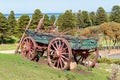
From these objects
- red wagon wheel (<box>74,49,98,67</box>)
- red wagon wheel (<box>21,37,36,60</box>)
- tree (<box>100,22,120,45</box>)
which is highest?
red wagon wheel (<box>21,37,36,60</box>)

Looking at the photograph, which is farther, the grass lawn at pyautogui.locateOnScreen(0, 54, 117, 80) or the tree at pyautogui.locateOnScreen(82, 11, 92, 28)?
the tree at pyautogui.locateOnScreen(82, 11, 92, 28)

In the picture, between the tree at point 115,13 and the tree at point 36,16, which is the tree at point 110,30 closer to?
the tree at point 36,16

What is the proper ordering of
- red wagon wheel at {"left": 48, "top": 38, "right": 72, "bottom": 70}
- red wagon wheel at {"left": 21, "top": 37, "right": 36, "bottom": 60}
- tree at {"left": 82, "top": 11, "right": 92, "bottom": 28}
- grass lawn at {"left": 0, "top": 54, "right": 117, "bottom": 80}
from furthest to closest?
tree at {"left": 82, "top": 11, "right": 92, "bottom": 28} → red wagon wheel at {"left": 21, "top": 37, "right": 36, "bottom": 60} → red wagon wheel at {"left": 48, "top": 38, "right": 72, "bottom": 70} → grass lawn at {"left": 0, "top": 54, "right": 117, "bottom": 80}

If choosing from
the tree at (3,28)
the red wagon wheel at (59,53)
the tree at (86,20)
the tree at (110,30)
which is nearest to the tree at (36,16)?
the tree at (3,28)

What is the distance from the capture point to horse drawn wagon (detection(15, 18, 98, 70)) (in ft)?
63.2

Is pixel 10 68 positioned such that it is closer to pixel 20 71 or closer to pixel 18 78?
pixel 20 71

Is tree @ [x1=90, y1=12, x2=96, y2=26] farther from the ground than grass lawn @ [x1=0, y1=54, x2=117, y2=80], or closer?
closer

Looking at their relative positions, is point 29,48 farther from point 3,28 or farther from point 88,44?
point 3,28

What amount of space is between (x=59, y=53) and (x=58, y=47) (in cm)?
39

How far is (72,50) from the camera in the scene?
65.2ft

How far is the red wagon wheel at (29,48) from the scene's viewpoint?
22.0m

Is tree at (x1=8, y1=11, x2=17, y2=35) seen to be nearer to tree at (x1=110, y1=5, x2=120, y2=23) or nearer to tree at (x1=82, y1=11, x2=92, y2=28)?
tree at (x1=82, y1=11, x2=92, y2=28)

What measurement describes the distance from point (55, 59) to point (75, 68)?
143 cm

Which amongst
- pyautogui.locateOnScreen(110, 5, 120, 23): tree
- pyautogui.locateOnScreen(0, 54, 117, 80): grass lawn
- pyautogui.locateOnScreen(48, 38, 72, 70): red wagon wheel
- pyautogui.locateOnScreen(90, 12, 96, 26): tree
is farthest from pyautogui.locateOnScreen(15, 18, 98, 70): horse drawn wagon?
pyautogui.locateOnScreen(90, 12, 96, 26): tree
